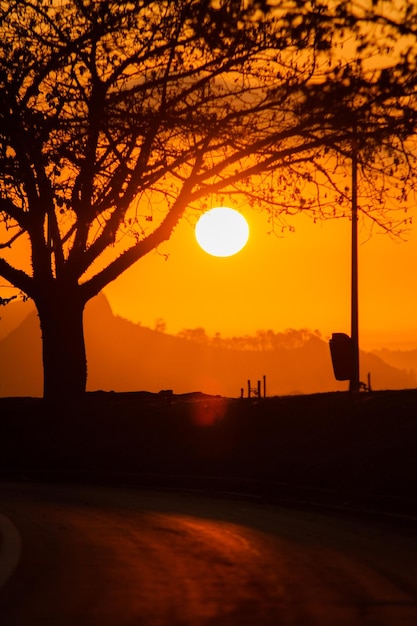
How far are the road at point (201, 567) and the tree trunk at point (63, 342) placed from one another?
1446 centimetres

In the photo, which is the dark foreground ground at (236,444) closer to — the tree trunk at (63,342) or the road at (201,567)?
the tree trunk at (63,342)

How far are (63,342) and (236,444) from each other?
868 centimetres

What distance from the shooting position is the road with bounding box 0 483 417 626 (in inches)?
375

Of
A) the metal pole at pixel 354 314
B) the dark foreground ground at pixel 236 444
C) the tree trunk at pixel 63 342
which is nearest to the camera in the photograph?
the dark foreground ground at pixel 236 444

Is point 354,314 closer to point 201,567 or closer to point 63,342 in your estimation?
point 63,342

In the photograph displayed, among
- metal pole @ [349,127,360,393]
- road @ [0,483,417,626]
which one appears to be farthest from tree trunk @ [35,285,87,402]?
road @ [0,483,417,626]

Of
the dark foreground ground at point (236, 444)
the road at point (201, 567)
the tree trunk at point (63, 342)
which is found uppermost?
the tree trunk at point (63, 342)

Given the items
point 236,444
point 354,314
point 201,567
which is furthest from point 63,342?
point 201,567

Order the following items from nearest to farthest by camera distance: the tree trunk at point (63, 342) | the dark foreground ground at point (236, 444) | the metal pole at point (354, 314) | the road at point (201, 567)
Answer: the road at point (201, 567)
the dark foreground ground at point (236, 444)
the tree trunk at point (63, 342)
the metal pole at point (354, 314)

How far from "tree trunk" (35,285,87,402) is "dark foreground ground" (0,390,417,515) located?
2.17 feet

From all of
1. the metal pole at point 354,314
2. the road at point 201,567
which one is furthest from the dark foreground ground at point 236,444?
the metal pole at point 354,314

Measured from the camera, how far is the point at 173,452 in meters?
28.9

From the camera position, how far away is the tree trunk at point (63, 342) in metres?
34.4

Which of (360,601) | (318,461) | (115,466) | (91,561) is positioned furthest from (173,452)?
(360,601)
